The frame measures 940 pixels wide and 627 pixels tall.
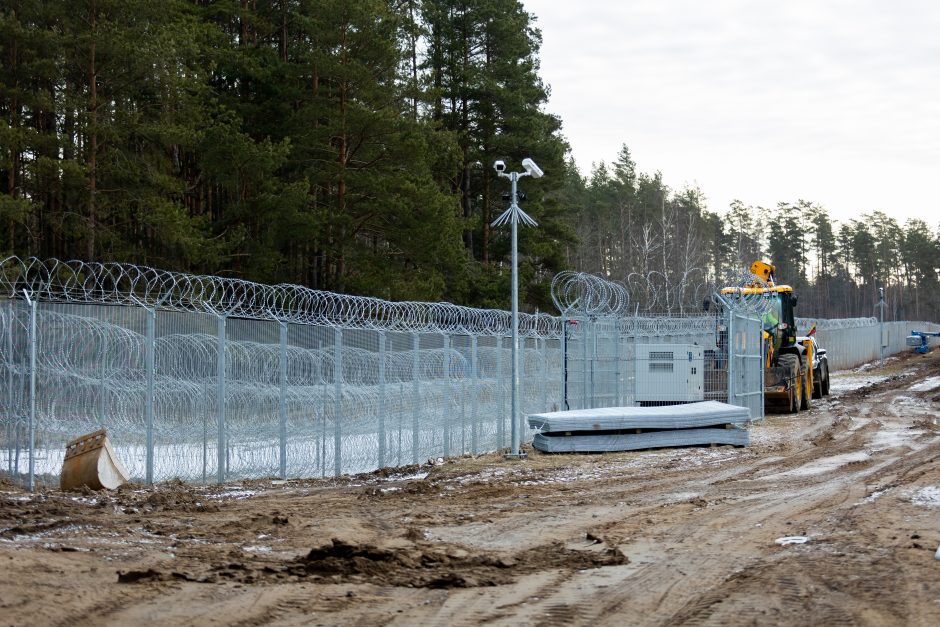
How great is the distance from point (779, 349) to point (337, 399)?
52.6ft

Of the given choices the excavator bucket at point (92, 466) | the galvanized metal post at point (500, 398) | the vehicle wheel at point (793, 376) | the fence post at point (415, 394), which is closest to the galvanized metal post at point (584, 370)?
the galvanized metal post at point (500, 398)

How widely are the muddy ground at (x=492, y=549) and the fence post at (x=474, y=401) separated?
6.35ft

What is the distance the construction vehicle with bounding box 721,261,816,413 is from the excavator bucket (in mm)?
15603

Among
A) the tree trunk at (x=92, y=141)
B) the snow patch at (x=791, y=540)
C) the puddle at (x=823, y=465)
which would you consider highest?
the tree trunk at (x=92, y=141)

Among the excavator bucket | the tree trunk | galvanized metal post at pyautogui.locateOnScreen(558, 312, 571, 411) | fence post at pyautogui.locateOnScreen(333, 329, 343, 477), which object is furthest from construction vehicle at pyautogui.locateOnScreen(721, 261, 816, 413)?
the excavator bucket

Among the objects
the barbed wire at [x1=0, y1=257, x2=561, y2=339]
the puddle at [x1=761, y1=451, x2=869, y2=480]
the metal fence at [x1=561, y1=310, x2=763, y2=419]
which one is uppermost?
the barbed wire at [x1=0, y1=257, x2=561, y2=339]

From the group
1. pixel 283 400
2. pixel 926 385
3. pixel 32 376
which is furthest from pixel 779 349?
pixel 32 376

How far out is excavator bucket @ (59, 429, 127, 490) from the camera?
11.6 m

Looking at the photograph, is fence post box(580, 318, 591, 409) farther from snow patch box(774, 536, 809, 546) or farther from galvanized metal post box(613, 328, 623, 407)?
snow patch box(774, 536, 809, 546)

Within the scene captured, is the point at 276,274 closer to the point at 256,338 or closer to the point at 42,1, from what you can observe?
the point at 42,1

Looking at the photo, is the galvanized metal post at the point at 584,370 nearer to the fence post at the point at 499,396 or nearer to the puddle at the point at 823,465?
the fence post at the point at 499,396

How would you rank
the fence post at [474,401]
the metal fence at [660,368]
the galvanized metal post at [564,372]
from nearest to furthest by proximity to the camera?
the fence post at [474,401]
the galvanized metal post at [564,372]
the metal fence at [660,368]

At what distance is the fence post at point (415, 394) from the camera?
1483 cm

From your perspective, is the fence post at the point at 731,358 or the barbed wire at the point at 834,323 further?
the barbed wire at the point at 834,323
